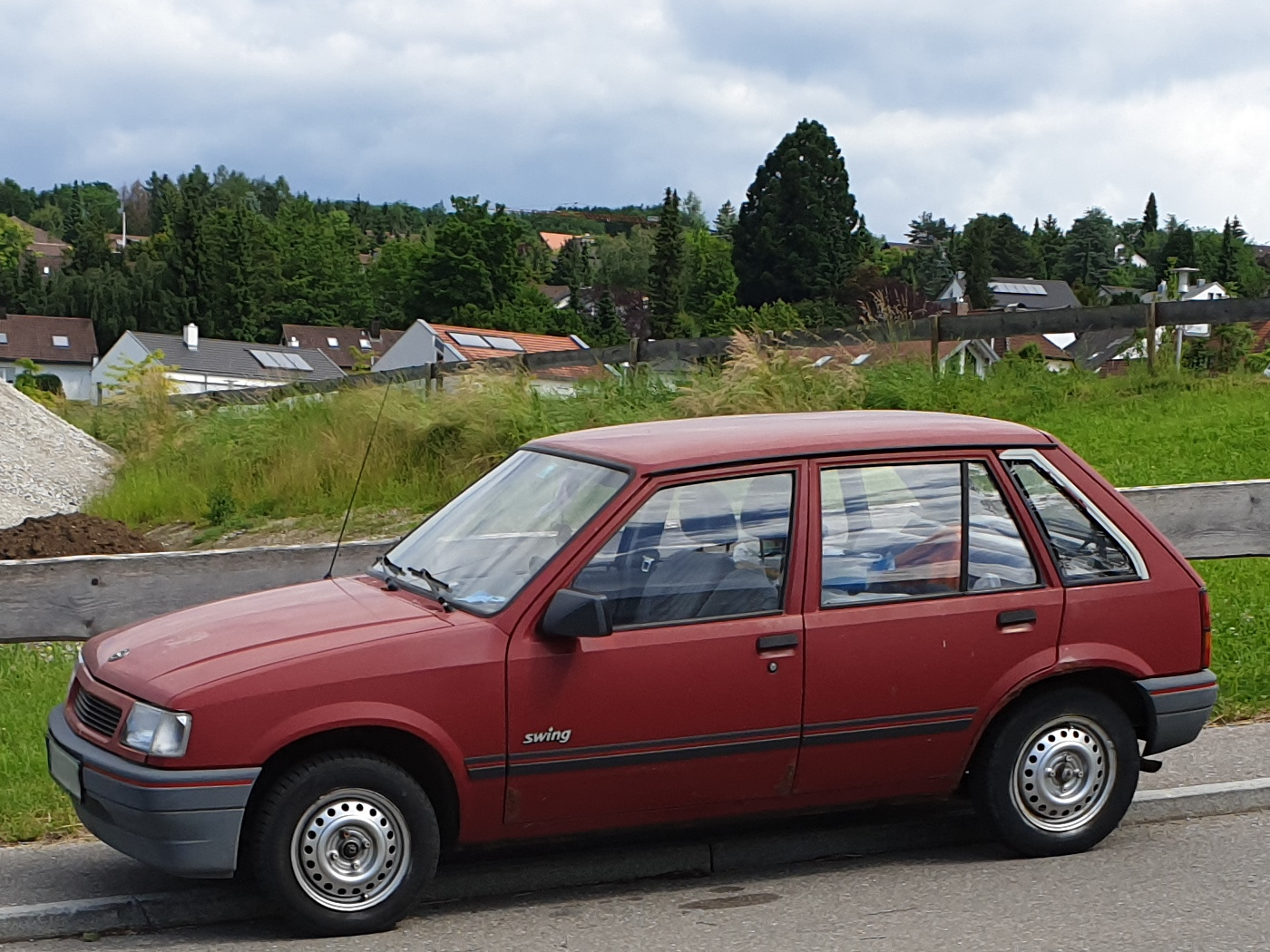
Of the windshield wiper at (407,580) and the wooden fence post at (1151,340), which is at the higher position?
the wooden fence post at (1151,340)

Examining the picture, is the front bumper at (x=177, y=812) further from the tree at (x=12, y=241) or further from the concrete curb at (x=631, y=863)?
the tree at (x=12, y=241)

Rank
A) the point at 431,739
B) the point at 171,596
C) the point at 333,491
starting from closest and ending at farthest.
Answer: the point at 431,739, the point at 171,596, the point at 333,491

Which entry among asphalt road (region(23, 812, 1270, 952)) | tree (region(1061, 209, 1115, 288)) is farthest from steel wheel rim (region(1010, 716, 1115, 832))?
tree (region(1061, 209, 1115, 288))

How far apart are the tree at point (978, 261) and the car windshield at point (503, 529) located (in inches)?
4749

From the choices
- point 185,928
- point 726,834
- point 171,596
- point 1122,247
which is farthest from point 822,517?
point 1122,247

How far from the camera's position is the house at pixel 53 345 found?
386 feet

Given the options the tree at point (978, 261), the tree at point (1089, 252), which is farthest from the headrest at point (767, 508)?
the tree at point (1089, 252)

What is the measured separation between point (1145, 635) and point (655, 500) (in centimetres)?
201

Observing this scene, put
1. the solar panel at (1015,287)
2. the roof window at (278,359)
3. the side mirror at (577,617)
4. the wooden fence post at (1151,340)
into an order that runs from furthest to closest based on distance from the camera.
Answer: the solar panel at (1015,287) < the roof window at (278,359) < the wooden fence post at (1151,340) < the side mirror at (577,617)

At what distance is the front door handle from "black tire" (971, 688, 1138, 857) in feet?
3.13

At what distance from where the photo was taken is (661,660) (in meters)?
5.36

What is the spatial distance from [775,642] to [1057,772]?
4.36 feet

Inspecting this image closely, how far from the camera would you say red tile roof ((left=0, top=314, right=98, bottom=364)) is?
118 meters

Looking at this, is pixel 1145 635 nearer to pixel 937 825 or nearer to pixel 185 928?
pixel 937 825
